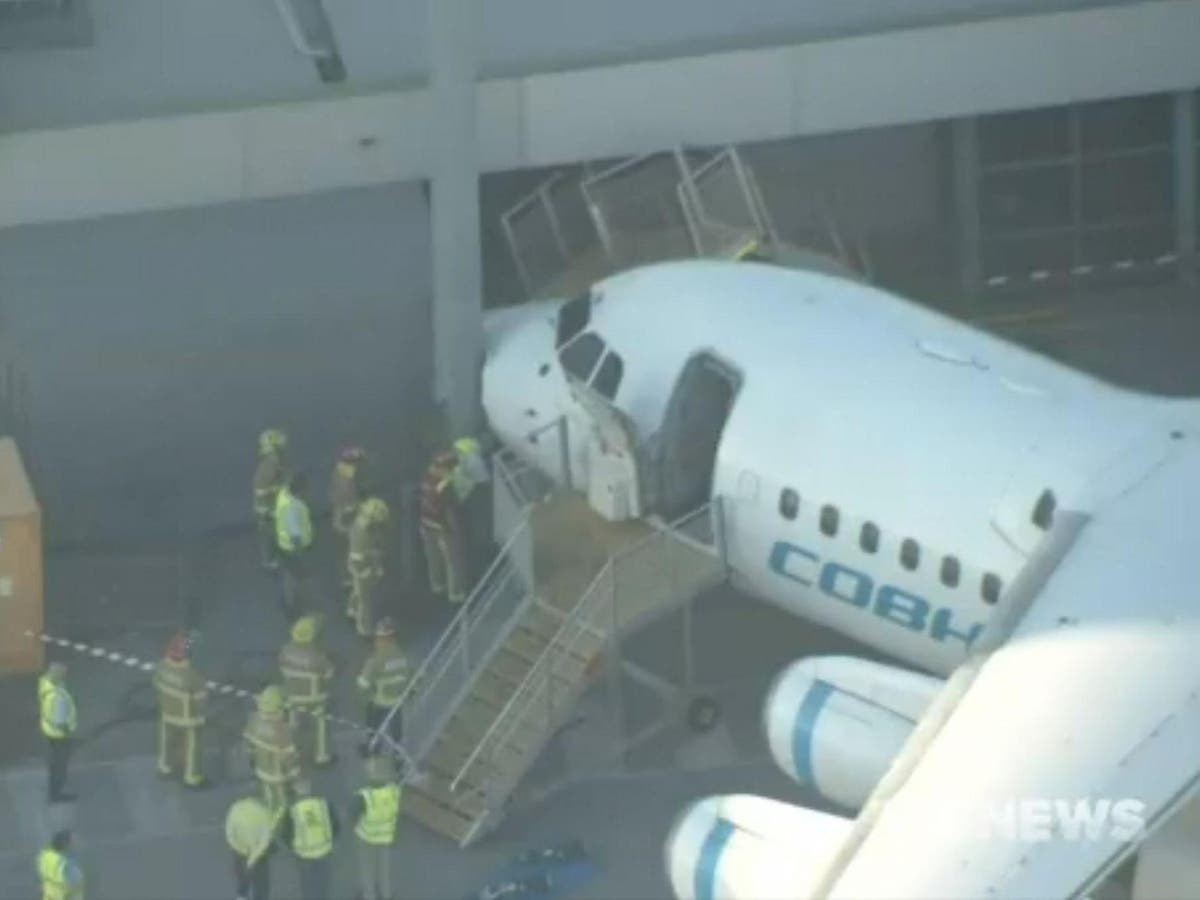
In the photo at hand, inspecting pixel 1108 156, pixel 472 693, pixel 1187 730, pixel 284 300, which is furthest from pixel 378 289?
pixel 1187 730

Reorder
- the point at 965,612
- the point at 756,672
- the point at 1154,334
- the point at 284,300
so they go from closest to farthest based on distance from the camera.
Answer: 1. the point at 965,612
2. the point at 756,672
3. the point at 284,300
4. the point at 1154,334

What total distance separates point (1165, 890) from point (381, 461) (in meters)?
15.7

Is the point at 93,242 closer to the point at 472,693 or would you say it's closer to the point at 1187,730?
the point at 472,693

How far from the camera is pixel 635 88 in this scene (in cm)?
4844

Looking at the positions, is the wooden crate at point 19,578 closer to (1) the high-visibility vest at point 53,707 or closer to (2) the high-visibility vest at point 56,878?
(1) the high-visibility vest at point 53,707

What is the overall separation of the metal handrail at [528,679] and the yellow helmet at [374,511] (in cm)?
296

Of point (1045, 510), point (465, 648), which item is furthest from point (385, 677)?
point (1045, 510)

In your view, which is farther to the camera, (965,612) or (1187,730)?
(965,612)

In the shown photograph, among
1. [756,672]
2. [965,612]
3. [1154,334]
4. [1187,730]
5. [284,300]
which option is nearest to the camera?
[1187,730]

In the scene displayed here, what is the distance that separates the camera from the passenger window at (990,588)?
1587 inches

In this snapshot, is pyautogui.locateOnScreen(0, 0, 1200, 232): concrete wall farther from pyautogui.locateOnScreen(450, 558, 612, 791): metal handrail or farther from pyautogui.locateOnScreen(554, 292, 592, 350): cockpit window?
pyautogui.locateOnScreen(450, 558, 612, 791): metal handrail

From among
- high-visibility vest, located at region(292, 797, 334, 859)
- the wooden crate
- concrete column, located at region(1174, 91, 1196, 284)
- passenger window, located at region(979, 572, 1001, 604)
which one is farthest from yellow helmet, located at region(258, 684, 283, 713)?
concrete column, located at region(1174, 91, 1196, 284)

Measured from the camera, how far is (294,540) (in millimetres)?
45375

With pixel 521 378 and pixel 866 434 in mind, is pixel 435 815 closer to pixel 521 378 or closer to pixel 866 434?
pixel 521 378
